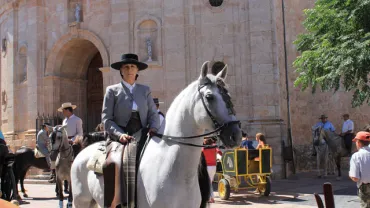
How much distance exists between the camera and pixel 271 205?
10109 mm

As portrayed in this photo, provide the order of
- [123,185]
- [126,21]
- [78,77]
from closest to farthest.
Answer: [123,185]
[126,21]
[78,77]

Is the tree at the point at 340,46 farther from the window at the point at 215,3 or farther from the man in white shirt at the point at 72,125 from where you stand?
the man in white shirt at the point at 72,125

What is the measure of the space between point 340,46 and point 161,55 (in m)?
8.49

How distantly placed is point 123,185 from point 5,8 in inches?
826

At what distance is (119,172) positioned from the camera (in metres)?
4.55

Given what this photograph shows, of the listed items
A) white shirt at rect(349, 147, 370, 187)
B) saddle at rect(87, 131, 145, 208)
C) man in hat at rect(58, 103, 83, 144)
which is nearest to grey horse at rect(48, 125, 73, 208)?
man in hat at rect(58, 103, 83, 144)

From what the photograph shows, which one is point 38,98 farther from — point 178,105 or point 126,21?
point 178,105

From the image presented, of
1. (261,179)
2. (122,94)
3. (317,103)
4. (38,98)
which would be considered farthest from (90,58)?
(122,94)

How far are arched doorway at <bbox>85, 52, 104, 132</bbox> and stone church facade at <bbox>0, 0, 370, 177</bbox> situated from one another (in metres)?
0.05

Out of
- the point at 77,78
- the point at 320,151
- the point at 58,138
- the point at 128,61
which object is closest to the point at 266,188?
the point at 320,151

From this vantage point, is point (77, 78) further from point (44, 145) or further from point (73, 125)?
point (73, 125)

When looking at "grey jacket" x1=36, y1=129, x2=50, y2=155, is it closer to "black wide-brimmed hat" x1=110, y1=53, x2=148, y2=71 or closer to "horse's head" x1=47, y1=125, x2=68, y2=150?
"horse's head" x1=47, y1=125, x2=68, y2=150

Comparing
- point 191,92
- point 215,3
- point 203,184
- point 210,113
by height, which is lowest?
point 203,184

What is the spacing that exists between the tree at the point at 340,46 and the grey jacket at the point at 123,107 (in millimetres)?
5930
